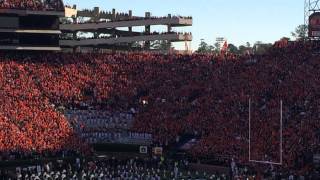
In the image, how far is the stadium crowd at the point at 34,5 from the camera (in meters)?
45.7

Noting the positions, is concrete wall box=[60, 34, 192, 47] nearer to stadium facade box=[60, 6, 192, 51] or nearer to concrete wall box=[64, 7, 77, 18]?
stadium facade box=[60, 6, 192, 51]

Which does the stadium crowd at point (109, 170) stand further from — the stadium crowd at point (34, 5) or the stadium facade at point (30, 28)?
the stadium crowd at point (34, 5)

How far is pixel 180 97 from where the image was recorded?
41.7 metres

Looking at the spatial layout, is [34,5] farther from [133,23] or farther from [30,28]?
[133,23]

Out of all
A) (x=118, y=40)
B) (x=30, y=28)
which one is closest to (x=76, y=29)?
(x=118, y=40)

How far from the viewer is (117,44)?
55656 millimetres

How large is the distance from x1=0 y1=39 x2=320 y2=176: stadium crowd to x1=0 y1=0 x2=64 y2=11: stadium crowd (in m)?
3.46

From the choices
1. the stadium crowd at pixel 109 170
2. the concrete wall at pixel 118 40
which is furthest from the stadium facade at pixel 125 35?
the stadium crowd at pixel 109 170

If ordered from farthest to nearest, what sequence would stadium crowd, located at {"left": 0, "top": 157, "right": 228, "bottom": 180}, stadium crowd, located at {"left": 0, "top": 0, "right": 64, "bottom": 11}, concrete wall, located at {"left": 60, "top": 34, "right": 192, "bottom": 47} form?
concrete wall, located at {"left": 60, "top": 34, "right": 192, "bottom": 47}, stadium crowd, located at {"left": 0, "top": 0, "right": 64, "bottom": 11}, stadium crowd, located at {"left": 0, "top": 157, "right": 228, "bottom": 180}

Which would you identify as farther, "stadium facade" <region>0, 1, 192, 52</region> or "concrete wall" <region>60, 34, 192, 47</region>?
"concrete wall" <region>60, 34, 192, 47</region>

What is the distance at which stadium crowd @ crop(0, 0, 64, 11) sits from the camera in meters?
45.7

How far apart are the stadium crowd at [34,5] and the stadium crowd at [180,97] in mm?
3462

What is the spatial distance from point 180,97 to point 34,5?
1340cm

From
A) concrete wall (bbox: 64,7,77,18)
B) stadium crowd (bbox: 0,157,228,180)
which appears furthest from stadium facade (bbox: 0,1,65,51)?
stadium crowd (bbox: 0,157,228,180)
